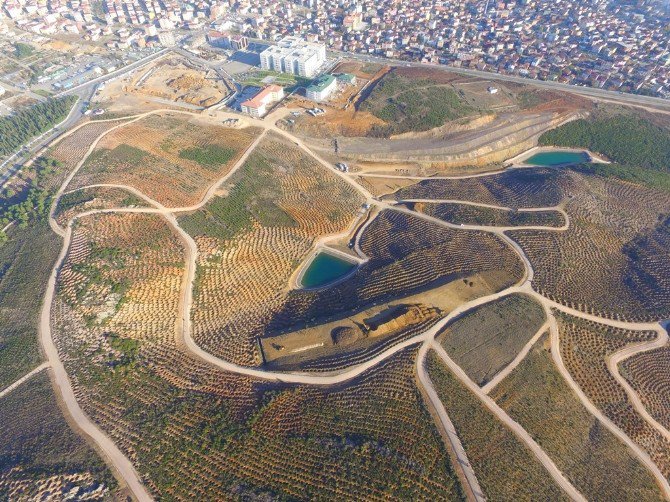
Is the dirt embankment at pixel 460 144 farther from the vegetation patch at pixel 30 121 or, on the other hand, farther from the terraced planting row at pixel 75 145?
the vegetation patch at pixel 30 121

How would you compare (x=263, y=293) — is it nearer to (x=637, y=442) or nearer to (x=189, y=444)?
(x=189, y=444)

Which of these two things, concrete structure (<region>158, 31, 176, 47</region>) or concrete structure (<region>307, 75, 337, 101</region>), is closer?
concrete structure (<region>307, 75, 337, 101</region>)

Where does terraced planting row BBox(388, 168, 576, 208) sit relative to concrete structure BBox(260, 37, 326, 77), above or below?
below

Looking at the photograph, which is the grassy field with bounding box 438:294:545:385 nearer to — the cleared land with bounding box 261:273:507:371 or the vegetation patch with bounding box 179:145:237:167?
the cleared land with bounding box 261:273:507:371

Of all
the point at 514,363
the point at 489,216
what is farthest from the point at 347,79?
the point at 514,363

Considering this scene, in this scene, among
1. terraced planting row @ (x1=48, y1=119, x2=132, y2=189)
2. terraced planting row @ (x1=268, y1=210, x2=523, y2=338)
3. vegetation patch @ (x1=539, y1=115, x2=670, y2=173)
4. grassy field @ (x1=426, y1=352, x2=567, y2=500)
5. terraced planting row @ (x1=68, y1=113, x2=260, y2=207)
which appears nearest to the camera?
grassy field @ (x1=426, y1=352, x2=567, y2=500)

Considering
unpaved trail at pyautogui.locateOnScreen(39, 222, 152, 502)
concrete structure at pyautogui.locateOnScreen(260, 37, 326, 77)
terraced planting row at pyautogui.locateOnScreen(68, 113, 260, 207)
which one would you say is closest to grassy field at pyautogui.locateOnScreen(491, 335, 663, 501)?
unpaved trail at pyautogui.locateOnScreen(39, 222, 152, 502)

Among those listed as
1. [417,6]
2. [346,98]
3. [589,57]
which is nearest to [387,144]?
[346,98]
